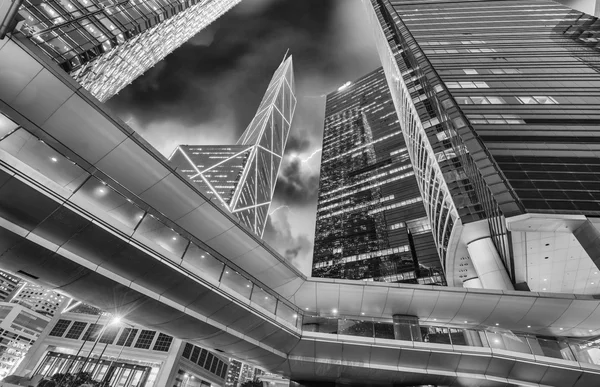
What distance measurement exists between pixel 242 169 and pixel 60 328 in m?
90.9

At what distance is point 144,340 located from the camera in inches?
1421

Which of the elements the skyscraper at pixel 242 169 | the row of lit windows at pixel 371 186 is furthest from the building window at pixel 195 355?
the row of lit windows at pixel 371 186

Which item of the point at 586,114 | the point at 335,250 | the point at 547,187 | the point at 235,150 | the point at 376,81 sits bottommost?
the point at 547,187

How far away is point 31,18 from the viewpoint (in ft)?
91.4

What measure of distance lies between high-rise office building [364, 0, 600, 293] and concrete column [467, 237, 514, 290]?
0.39ft

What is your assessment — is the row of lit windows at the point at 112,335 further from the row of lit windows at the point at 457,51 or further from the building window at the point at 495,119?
the row of lit windows at the point at 457,51

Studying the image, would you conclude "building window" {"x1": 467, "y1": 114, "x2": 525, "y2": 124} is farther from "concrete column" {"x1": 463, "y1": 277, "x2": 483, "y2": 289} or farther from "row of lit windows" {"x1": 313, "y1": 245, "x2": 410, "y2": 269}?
"row of lit windows" {"x1": 313, "y1": 245, "x2": 410, "y2": 269}

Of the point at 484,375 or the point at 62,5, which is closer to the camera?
the point at 484,375

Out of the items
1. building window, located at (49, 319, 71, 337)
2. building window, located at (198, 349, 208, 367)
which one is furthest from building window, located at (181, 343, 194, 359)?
building window, located at (49, 319, 71, 337)

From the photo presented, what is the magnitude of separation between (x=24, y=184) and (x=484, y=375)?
19.7m

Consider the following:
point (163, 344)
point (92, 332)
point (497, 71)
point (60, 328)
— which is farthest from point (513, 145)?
point (60, 328)

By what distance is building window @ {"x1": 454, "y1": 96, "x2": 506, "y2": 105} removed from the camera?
36881mm

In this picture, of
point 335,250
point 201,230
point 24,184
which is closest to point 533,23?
point 335,250

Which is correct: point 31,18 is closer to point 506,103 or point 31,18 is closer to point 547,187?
point 547,187
